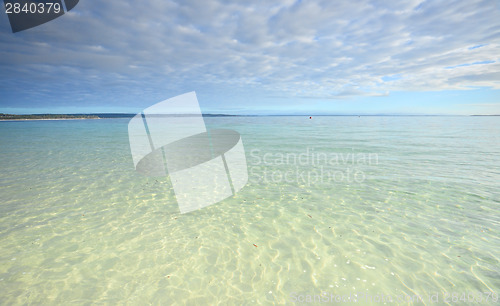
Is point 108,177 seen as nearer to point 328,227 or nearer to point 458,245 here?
point 328,227

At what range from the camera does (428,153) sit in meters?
18.1

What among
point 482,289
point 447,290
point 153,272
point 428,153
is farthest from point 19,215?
point 428,153

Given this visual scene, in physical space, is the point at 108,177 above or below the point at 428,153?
above

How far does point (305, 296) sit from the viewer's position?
4.30 meters

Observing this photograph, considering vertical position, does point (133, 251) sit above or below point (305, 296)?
above

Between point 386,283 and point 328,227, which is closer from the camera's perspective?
point 386,283

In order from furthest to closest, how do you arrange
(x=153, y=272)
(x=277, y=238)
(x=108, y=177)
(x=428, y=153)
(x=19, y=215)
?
(x=428, y=153)
(x=108, y=177)
(x=19, y=215)
(x=277, y=238)
(x=153, y=272)

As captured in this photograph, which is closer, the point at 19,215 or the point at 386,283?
the point at 386,283

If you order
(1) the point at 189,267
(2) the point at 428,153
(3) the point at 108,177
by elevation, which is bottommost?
(2) the point at 428,153

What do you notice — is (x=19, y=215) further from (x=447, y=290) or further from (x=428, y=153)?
(x=428, y=153)

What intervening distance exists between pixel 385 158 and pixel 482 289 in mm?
13251

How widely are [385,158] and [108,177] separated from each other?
18.1 m

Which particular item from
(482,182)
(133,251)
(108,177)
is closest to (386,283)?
(133,251)

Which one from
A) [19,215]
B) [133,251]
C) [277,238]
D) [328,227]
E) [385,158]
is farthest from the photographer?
[385,158]
